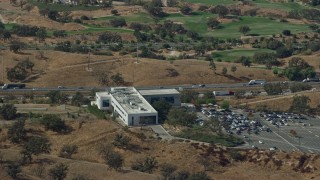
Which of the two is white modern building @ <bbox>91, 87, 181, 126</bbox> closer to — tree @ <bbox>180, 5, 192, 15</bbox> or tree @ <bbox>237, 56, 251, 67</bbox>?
tree @ <bbox>237, 56, 251, 67</bbox>

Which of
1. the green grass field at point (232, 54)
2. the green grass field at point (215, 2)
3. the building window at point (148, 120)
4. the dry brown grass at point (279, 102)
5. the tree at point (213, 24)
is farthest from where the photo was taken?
the green grass field at point (215, 2)

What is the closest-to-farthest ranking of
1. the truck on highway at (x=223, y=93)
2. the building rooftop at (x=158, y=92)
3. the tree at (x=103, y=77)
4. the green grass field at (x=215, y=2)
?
1. the building rooftop at (x=158, y=92)
2. the truck on highway at (x=223, y=93)
3. the tree at (x=103, y=77)
4. the green grass field at (x=215, y=2)

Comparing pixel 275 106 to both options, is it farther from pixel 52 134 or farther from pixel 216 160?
pixel 52 134

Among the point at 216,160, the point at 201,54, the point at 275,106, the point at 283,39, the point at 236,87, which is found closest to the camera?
the point at 216,160

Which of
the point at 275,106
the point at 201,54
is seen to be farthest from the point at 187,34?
the point at 275,106

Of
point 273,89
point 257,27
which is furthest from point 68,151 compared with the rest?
point 257,27

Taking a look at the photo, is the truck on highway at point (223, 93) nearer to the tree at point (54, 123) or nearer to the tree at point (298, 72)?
the tree at point (298, 72)

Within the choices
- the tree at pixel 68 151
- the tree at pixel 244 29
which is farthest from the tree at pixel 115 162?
the tree at pixel 244 29
